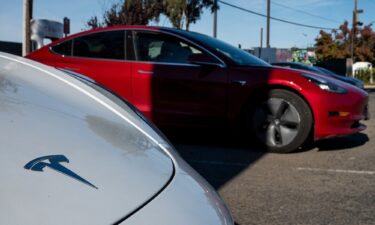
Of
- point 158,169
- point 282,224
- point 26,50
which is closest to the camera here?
point 158,169

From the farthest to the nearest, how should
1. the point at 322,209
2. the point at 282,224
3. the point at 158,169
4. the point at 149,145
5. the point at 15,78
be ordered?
the point at 322,209 → the point at 282,224 → the point at 15,78 → the point at 149,145 → the point at 158,169

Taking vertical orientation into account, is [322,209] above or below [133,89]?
below

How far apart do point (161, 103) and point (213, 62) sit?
73cm

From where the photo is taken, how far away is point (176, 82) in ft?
16.8

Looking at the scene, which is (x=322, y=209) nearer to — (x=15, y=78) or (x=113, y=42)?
(x=15, y=78)

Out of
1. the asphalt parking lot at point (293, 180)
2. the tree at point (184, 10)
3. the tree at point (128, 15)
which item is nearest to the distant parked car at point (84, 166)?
the asphalt parking lot at point (293, 180)

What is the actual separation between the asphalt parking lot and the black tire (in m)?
0.14

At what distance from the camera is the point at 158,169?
1.46m

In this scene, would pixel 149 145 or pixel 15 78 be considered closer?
pixel 149 145

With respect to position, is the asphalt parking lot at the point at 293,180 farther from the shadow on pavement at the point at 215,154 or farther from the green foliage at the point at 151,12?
the green foliage at the point at 151,12

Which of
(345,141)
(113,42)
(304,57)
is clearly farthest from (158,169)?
(304,57)

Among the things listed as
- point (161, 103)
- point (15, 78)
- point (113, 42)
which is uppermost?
point (113, 42)

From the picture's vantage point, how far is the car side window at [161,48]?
17.1 ft

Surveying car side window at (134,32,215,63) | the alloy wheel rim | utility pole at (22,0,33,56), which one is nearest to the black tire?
the alloy wheel rim
